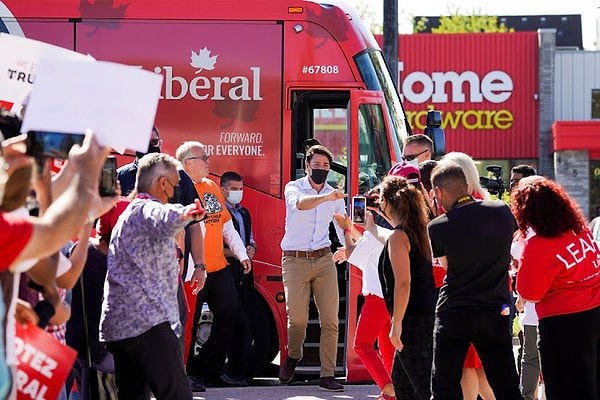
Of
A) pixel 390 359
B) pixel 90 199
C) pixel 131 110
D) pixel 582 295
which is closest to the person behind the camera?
pixel 90 199

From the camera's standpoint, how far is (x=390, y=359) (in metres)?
7.70

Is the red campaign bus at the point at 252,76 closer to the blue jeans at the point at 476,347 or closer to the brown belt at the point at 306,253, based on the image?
the brown belt at the point at 306,253

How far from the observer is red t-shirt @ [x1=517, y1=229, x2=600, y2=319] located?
6227mm

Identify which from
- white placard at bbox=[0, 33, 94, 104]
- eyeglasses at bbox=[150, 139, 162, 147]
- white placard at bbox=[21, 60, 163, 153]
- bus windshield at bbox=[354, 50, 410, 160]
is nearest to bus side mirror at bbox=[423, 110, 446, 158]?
bus windshield at bbox=[354, 50, 410, 160]

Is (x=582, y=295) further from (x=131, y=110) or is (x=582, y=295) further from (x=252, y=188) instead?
(x=252, y=188)

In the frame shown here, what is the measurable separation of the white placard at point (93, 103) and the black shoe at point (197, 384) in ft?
18.0

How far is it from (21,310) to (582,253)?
Answer: 3260 mm

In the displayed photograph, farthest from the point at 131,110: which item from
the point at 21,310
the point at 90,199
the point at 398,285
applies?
the point at 398,285

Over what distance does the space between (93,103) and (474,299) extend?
2959 millimetres

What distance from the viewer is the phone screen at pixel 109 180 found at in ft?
16.4

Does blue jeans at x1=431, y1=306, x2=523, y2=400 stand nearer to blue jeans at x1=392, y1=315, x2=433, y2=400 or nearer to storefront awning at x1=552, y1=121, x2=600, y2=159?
blue jeans at x1=392, y1=315, x2=433, y2=400

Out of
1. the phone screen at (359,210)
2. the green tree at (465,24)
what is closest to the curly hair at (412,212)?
the phone screen at (359,210)

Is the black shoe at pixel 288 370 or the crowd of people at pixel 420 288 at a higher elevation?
the crowd of people at pixel 420 288

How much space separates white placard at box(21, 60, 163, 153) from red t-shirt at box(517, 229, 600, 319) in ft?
9.13
